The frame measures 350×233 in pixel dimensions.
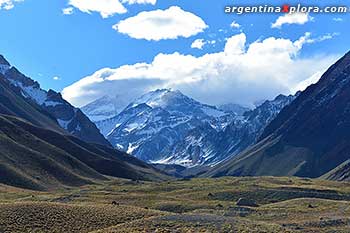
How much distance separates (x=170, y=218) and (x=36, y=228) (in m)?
17.0

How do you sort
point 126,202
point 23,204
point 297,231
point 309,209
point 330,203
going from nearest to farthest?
point 297,231 → point 23,204 → point 309,209 → point 330,203 → point 126,202

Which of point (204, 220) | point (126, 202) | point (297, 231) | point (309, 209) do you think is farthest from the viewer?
point (126, 202)

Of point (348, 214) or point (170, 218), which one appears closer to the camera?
point (170, 218)

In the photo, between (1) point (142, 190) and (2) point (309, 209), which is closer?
(2) point (309, 209)

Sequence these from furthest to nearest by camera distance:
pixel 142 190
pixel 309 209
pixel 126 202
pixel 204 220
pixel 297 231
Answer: pixel 142 190
pixel 126 202
pixel 309 209
pixel 297 231
pixel 204 220

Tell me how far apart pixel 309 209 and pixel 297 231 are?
33665mm

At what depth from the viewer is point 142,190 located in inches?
6811

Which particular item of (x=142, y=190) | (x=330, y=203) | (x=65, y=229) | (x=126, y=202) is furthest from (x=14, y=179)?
(x=65, y=229)

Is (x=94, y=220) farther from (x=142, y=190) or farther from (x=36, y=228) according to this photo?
(x=142, y=190)

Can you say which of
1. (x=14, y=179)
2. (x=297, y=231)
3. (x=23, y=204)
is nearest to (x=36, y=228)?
(x=23, y=204)

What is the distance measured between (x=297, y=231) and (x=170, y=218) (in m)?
17.3

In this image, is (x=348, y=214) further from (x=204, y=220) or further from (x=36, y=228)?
(x=36, y=228)

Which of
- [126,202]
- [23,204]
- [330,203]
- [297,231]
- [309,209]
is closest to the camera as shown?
[297,231]

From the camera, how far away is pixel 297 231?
77312 mm
